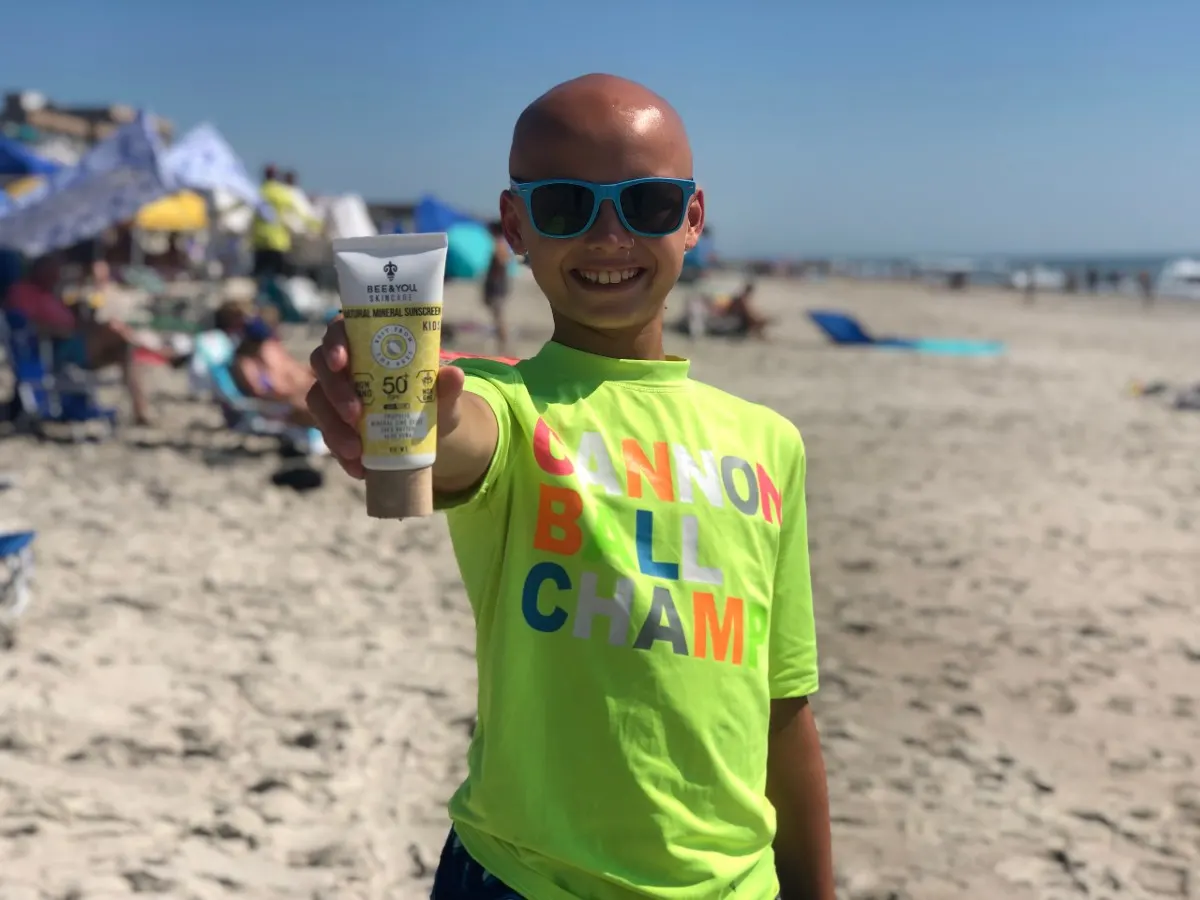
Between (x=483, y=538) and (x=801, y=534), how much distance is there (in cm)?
49

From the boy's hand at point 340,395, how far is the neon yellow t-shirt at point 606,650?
23 centimetres

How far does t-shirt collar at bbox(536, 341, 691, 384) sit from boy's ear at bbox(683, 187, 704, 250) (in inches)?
7.6

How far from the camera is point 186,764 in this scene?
11.5ft

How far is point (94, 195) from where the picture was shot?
7.91 metres

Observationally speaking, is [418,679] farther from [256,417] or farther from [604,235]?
[256,417]

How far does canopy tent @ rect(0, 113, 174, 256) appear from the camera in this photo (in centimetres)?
772

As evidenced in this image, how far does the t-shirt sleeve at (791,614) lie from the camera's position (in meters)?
1.52

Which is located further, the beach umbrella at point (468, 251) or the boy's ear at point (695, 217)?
the beach umbrella at point (468, 251)

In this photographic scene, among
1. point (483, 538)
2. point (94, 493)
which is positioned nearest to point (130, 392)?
point (94, 493)

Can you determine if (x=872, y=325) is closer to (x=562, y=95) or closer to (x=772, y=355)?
(x=772, y=355)

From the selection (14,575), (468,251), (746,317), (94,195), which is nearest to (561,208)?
(14,575)

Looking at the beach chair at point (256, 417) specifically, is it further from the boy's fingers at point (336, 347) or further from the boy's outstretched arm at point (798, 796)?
the boy's fingers at point (336, 347)

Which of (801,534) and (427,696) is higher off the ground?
(801,534)

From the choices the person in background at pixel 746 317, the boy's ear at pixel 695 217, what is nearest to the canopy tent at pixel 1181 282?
the person in background at pixel 746 317
